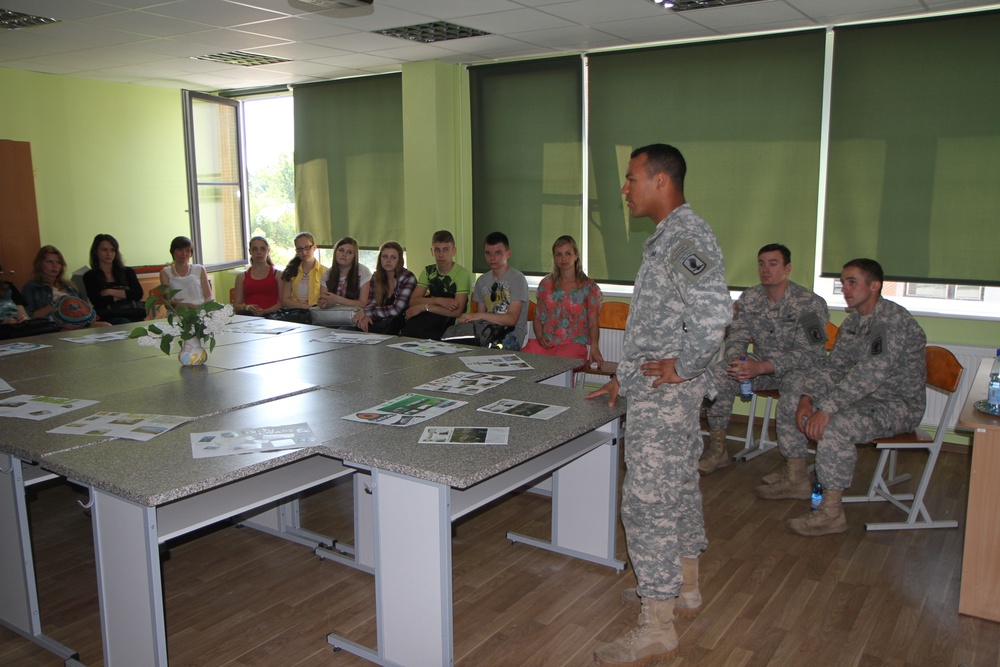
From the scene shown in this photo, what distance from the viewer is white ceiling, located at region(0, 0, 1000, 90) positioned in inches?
179

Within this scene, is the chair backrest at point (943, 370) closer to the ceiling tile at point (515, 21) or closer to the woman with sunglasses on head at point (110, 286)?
the ceiling tile at point (515, 21)

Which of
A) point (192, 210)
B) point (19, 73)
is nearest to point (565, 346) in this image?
point (192, 210)

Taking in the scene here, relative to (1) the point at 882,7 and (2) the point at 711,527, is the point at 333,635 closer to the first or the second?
(2) the point at 711,527

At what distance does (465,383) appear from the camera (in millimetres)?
3348

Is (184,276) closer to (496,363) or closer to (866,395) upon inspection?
(496,363)

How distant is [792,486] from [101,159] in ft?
22.1

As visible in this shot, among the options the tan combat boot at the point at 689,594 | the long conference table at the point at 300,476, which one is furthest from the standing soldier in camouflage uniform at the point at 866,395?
the long conference table at the point at 300,476

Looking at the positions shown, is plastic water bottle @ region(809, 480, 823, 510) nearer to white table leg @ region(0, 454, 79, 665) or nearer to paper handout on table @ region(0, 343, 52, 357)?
white table leg @ region(0, 454, 79, 665)

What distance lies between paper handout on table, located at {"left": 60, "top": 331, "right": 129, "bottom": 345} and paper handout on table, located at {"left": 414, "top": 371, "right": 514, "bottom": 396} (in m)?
2.31

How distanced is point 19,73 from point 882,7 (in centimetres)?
670

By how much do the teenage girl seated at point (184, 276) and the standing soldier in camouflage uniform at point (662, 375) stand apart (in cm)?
499

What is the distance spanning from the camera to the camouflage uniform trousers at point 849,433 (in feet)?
11.9

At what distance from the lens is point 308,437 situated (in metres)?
2.56

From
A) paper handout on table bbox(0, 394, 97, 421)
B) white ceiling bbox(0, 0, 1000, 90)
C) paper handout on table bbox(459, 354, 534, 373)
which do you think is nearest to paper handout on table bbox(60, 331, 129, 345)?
paper handout on table bbox(0, 394, 97, 421)
